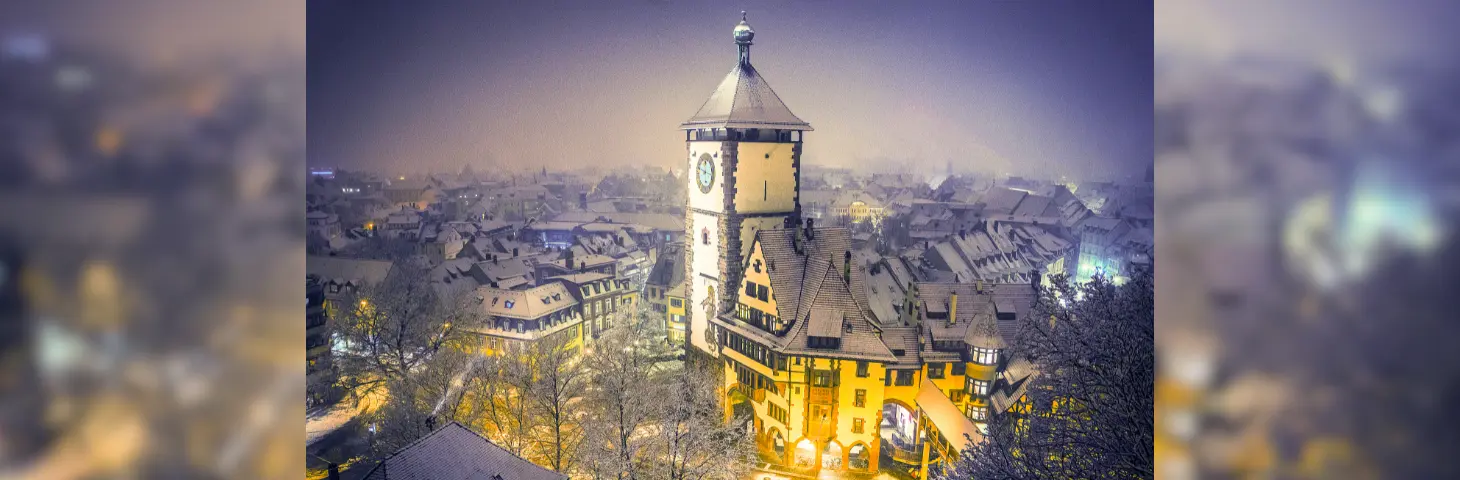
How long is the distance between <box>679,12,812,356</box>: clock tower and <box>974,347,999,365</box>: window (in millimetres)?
2149

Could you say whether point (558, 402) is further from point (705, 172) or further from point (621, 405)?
point (705, 172)

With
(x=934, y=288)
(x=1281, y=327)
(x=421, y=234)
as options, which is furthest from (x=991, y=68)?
(x=421, y=234)

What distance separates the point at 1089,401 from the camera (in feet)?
12.9

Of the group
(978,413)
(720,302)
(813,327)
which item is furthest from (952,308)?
(720,302)

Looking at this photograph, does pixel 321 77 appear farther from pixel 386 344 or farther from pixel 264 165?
pixel 264 165

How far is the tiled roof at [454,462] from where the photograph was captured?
417 centimetres

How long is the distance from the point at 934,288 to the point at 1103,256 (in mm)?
1480

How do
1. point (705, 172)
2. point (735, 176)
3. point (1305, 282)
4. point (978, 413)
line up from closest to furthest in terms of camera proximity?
point (1305, 282)
point (978, 413)
point (735, 176)
point (705, 172)

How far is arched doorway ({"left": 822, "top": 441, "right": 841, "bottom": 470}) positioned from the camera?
607 centimetres

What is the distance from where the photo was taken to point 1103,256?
5.45 meters

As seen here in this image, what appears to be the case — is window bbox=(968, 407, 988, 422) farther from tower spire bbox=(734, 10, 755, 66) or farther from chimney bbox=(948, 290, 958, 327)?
tower spire bbox=(734, 10, 755, 66)

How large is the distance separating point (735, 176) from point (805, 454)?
2732 millimetres

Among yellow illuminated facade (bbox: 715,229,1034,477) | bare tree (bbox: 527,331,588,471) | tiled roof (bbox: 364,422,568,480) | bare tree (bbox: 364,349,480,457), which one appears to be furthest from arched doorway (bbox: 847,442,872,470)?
bare tree (bbox: 364,349,480,457)

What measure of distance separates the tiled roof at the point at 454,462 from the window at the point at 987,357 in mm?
3891
